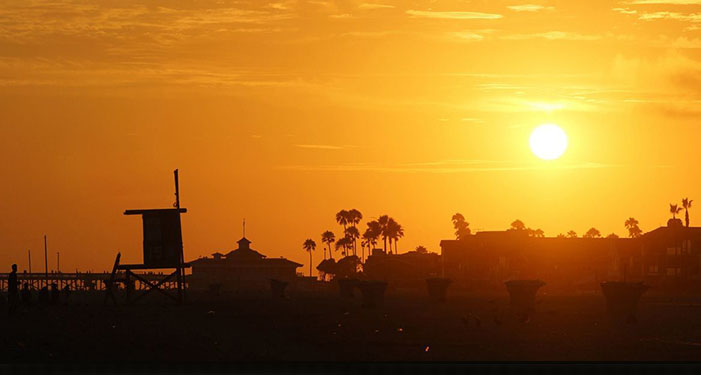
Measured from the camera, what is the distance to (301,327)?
39844mm

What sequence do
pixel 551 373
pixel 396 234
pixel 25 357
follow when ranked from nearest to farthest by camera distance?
1. pixel 551 373
2. pixel 25 357
3. pixel 396 234

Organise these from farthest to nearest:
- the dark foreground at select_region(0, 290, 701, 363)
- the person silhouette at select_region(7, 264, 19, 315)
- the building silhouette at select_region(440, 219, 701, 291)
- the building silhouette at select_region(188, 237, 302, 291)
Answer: the building silhouette at select_region(188, 237, 302, 291)
the building silhouette at select_region(440, 219, 701, 291)
the person silhouette at select_region(7, 264, 19, 315)
the dark foreground at select_region(0, 290, 701, 363)

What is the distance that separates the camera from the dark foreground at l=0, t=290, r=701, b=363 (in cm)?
3009

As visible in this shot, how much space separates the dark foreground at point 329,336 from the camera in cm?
3009

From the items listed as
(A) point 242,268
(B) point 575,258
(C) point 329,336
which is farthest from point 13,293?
(A) point 242,268

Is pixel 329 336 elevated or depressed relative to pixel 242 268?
depressed

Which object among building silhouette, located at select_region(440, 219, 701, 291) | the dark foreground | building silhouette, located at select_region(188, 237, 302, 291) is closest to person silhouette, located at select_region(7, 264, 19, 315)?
the dark foreground

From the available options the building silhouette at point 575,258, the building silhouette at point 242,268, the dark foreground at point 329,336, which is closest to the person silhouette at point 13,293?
the dark foreground at point 329,336

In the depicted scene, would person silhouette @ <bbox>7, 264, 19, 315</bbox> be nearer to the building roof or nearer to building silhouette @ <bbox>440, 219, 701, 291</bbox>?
building silhouette @ <bbox>440, 219, 701, 291</bbox>

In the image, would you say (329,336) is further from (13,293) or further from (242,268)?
(242,268)

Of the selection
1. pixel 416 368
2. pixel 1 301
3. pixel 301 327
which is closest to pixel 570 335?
pixel 301 327

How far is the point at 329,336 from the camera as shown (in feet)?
120

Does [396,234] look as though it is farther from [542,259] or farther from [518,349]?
[518,349]

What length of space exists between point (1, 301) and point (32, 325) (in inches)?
511
